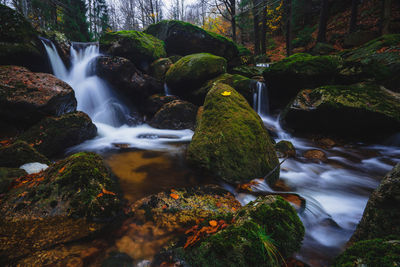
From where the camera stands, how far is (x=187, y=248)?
1749mm

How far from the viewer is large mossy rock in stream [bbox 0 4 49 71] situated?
20.3 feet

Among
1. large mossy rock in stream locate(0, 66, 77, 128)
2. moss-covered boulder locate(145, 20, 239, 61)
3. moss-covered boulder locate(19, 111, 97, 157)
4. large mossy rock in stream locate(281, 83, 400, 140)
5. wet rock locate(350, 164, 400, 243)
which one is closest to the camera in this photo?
wet rock locate(350, 164, 400, 243)

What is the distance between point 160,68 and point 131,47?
185 cm

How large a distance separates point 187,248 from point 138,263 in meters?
0.50

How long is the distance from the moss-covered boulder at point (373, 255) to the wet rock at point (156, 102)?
28.5ft

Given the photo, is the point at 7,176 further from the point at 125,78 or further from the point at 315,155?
the point at 125,78

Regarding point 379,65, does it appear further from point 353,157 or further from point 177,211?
point 177,211

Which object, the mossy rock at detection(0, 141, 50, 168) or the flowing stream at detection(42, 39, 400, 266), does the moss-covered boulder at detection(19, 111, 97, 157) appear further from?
the mossy rock at detection(0, 141, 50, 168)

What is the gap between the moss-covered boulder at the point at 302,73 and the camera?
7.33 m

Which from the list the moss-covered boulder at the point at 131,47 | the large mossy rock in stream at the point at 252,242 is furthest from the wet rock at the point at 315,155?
the moss-covered boulder at the point at 131,47

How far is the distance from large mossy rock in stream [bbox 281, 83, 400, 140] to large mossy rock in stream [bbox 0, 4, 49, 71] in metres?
10.3

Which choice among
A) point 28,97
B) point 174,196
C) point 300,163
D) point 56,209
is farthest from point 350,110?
point 28,97

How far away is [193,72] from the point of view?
8.52 metres

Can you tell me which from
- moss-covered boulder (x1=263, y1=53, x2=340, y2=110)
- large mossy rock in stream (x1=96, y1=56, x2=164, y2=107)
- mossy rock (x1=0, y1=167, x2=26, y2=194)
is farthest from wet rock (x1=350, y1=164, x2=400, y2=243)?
large mossy rock in stream (x1=96, y1=56, x2=164, y2=107)
